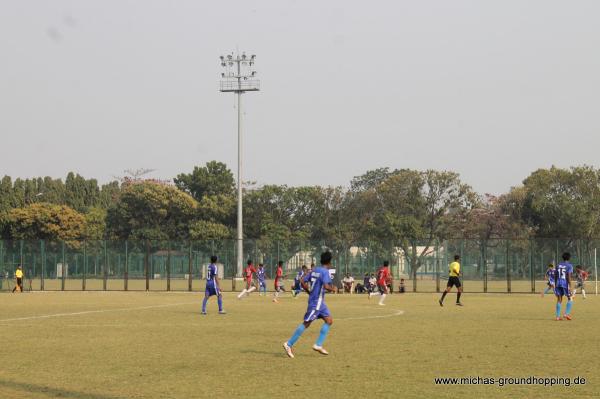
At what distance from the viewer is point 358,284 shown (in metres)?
57.2

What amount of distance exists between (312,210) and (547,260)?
51.1m

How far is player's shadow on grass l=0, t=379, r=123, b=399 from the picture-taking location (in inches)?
497

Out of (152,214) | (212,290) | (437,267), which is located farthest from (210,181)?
(212,290)

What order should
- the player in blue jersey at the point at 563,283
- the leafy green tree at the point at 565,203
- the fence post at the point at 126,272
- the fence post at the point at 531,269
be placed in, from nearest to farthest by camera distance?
the player in blue jersey at the point at 563,283
the fence post at the point at 531,269
the fence post at the point at 126,272
the leafy green tree at the point at 565,203

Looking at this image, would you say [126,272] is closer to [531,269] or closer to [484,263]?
[484,263]

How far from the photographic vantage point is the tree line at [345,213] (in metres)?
97.0

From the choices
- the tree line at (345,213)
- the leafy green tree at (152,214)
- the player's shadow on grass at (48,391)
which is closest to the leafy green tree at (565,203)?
the tree line at (345,213)

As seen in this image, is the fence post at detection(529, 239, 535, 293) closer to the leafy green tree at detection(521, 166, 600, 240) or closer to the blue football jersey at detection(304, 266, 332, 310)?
the leafy green tree at detection(521, 166, 600, 240)

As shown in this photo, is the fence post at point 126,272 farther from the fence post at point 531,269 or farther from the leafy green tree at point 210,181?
the leafy green tree at point 210,181

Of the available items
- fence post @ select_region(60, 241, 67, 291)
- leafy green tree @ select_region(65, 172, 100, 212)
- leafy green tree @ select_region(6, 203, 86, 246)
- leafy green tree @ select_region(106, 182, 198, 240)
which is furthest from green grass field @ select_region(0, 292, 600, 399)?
leafy green tree @ select_region(65, 172, 100, 212)

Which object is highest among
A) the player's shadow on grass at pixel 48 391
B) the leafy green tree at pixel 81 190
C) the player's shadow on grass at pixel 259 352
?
the leafy green tree at pixel 81 190

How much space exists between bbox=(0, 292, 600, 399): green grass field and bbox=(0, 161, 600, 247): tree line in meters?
67.6

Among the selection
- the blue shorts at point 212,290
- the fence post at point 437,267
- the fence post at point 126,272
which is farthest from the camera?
the fence post at point 126,272

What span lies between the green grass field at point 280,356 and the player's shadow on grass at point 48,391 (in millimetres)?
15
